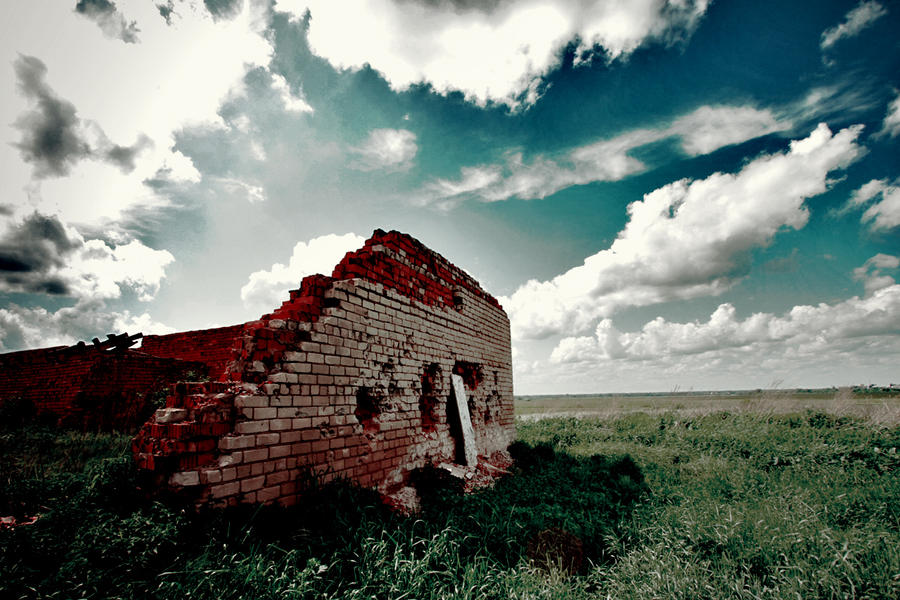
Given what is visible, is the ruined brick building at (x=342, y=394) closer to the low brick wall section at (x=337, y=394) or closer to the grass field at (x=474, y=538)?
the low brick wall section at (x=337, y=394)

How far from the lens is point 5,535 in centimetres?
192

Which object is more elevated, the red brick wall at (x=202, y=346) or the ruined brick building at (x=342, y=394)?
the red brick wall at (x=202, y=346)

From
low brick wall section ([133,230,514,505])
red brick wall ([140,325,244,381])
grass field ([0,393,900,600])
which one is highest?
red brick wall ([140,325,244,381])

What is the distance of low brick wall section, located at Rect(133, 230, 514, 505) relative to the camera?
8.47 feet

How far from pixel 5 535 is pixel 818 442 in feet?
35.4

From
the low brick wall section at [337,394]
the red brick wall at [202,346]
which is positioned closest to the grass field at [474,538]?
the low brick wall section at [337,394]

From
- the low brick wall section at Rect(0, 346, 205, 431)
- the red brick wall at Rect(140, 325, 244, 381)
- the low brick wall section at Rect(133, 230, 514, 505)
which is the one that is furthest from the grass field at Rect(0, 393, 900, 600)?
the red brick wall at Rect(140, 325, 244, 381)

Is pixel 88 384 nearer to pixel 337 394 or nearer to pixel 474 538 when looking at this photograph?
pixel 337 394

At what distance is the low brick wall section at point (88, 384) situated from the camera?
27.3 ft

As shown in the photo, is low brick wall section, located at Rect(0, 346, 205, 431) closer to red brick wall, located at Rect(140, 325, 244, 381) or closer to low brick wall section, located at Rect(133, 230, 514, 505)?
red brick wall, located at Rect(140, 325, 244, 381)

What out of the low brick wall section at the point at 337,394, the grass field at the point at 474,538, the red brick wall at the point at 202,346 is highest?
the red brick wall at the point at 202,346

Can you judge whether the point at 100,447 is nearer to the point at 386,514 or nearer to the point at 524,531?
the point at 386,514

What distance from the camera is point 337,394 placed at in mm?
3543

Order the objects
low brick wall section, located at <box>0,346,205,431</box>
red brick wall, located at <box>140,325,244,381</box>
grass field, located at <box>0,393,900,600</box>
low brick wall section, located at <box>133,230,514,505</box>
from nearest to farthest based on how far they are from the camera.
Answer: grass field, located at <box>0,393,900,600</box> < low brick wall section, located at <box>133,230,514,505</box> < low brick wall section, located at <box>0,346,205,431</box> < red brick wall, located at <box>140,325,244,381</box>
